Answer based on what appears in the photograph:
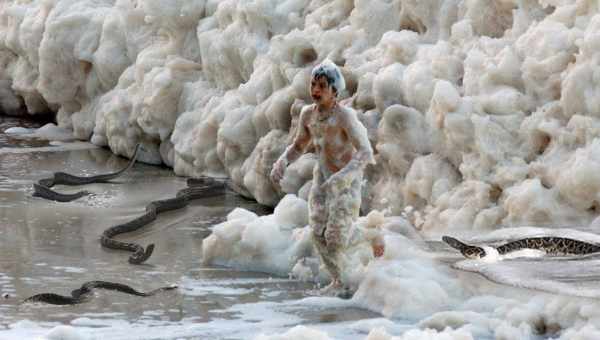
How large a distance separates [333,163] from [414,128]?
1.93m

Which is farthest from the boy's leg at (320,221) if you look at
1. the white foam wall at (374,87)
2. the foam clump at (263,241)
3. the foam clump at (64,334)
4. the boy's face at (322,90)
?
the foam clump at (64,334)

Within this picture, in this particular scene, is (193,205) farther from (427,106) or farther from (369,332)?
(369,332)

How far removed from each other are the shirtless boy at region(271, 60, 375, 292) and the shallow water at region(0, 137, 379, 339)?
0.39m

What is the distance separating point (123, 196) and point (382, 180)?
282cm

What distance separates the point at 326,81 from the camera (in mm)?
7828

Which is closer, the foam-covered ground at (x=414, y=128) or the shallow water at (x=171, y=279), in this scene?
the shallow water at (x=171, y=279)

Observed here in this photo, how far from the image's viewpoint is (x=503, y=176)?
8.85 meters

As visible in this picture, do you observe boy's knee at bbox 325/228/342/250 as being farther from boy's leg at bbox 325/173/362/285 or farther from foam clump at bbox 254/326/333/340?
foam clump at bbox 254/326/333/340

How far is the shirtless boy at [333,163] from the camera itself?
781 centimetres

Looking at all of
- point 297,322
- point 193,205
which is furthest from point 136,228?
point 297,322

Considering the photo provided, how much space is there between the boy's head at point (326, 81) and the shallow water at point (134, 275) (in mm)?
1211

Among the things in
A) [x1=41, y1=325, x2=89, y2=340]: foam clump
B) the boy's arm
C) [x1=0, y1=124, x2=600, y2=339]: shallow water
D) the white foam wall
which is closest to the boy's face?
the boy's arm

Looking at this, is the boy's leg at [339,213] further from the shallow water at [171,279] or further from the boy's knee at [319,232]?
the shallow water at [171,279]

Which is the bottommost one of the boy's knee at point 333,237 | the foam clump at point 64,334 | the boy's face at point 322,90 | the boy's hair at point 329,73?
the foam clump at point 64,334
